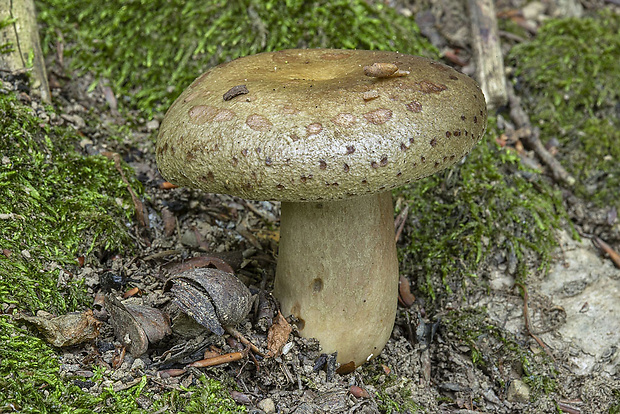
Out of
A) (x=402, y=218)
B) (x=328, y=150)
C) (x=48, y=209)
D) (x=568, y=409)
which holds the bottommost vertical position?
(x=568, y=409)

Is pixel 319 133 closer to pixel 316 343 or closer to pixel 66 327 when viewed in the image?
pixel 316 343

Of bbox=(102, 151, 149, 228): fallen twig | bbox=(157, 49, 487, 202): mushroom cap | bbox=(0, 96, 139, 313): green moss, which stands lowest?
bbox=(102, 151, 149, 228): fallen twig

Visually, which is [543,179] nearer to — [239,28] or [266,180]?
[239,28]

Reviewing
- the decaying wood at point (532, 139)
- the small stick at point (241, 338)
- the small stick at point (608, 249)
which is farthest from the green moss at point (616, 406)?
the small stick at point (241, 338)

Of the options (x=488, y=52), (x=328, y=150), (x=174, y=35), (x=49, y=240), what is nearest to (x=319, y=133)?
(x=328, y=150)

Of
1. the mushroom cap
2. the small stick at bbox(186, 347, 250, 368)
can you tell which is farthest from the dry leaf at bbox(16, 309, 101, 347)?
the mushroom cap

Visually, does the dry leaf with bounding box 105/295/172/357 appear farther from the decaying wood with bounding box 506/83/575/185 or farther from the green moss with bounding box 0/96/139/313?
the decaying wood with bounding box 506/83/575/185
